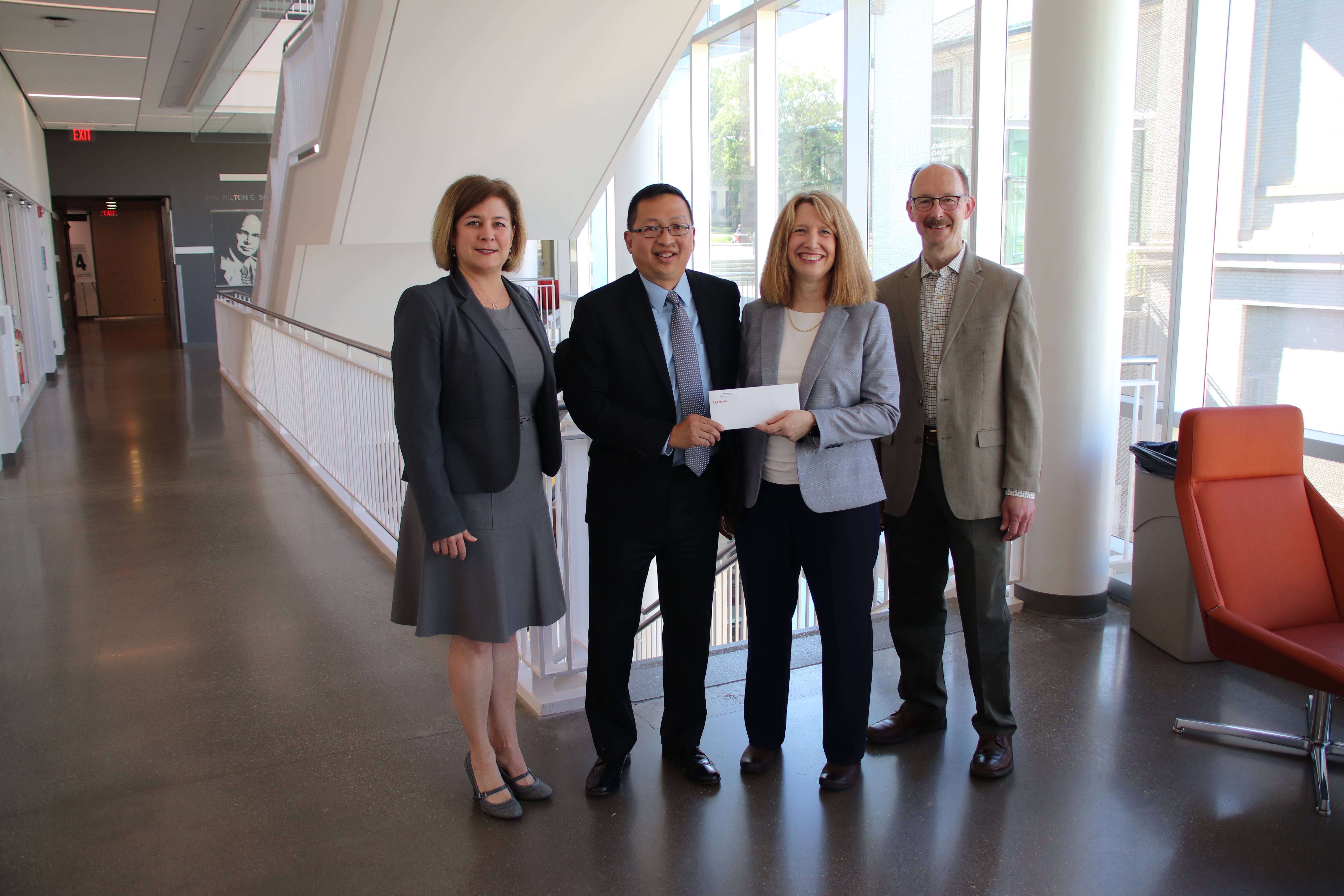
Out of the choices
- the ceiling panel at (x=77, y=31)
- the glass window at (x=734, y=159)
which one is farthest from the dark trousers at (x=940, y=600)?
the ceiling panel at (x=77, y=31)

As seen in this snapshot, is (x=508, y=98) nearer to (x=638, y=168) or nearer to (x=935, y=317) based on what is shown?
(x=638, y=168)

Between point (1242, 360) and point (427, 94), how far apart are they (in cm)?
534

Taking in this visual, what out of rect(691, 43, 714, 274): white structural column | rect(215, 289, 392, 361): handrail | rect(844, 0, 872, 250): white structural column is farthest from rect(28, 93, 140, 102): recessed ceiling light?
rect(844, 0, 872, 250): white structural column

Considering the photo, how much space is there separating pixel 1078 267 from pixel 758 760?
2493 millimetres

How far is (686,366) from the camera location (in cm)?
255

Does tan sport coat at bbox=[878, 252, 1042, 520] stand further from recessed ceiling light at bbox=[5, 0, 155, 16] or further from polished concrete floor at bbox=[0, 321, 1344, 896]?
recessed ceiling light at bbox=[5, 0, 155, 16]

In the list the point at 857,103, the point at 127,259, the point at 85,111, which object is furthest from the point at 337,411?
the point at 127,259

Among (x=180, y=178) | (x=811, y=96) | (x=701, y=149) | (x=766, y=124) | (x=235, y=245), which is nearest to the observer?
(x=811, y=96)

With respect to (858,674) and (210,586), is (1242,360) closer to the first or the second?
(858,674)

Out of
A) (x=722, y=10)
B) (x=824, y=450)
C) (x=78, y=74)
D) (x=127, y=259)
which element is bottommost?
(x=824, y=450)

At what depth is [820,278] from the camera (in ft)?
8.45

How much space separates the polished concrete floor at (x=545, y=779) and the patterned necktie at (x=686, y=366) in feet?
3.51

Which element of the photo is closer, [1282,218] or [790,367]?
[790,367]

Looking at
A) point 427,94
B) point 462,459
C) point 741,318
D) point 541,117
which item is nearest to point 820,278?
point 741,318
